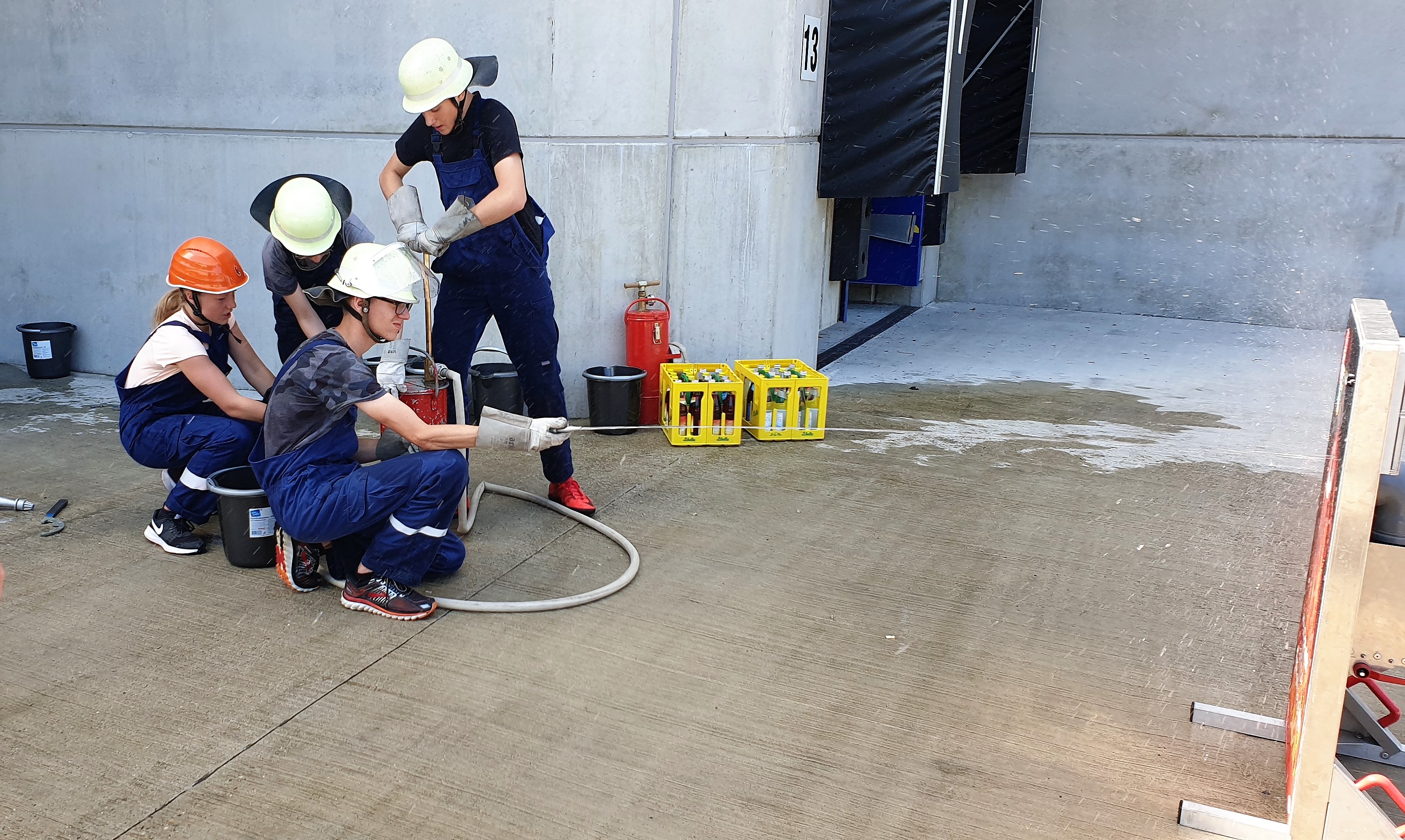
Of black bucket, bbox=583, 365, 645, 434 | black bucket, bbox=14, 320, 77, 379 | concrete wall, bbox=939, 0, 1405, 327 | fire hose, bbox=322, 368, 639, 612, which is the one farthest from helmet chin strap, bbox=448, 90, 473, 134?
concrete wall, bbox=939, 0, 1405, 327

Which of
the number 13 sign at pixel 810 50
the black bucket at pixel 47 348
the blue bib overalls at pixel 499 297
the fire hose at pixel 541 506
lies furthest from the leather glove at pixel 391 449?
the black bucket at pixel 47 348

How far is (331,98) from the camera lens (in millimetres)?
6145

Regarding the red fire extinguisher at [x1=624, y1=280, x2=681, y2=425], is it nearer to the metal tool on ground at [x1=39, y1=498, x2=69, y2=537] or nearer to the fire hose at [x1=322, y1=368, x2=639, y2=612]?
the fire hose at [x1=322, y1=368, x2=639, y2=612]

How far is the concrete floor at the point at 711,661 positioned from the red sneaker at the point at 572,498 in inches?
3.9

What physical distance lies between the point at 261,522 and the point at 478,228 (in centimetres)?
137

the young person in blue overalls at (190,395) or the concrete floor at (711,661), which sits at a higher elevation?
the young person in blue overalls at (190,395)

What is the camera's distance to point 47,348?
675cm

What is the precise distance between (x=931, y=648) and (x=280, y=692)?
6.54 feet

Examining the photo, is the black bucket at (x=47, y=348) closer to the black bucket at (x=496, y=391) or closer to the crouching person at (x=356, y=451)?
the black bucket at (x=496, y=391)

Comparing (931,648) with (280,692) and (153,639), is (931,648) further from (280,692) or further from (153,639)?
(153,639)

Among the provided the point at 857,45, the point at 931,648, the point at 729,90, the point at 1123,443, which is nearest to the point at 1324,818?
the point at 931,648

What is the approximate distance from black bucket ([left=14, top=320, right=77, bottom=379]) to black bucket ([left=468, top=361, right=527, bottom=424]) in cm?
303

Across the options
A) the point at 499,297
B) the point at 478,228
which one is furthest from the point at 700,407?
the point at 478,228

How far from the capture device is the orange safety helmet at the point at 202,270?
12.8ft
